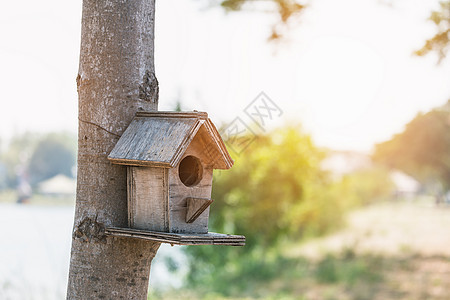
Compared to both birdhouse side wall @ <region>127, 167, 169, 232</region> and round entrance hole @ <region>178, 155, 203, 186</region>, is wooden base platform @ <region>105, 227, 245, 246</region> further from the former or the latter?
round entrance hole @ <region>178, 155, 203, 186</region>

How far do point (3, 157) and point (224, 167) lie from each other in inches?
367

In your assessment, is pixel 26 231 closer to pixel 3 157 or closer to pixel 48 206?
pixel 48 206

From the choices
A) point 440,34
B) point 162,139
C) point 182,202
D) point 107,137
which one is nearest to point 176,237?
point 182,202

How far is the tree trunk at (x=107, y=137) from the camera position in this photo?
285cm

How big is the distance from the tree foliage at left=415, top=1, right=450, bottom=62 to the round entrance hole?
5.96 meters

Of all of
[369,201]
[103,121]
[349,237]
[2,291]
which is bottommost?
[2,291]

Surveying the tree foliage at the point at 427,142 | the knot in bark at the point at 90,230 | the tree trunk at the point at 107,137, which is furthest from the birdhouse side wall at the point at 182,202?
the tree foliage at the point at 427,142

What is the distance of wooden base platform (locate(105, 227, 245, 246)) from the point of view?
2.54 metres

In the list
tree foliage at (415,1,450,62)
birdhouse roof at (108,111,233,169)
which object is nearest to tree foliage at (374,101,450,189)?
tree foliage at (415,1,450,62)

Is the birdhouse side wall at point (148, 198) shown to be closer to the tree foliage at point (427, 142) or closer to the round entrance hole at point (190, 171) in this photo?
the round entrance hole at point (190, 171)

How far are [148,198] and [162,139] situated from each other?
30 cm

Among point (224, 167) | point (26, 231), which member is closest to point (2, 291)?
point (26, 231)

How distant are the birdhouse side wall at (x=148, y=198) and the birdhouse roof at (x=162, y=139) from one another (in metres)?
0.09

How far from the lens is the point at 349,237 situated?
61.6ft
